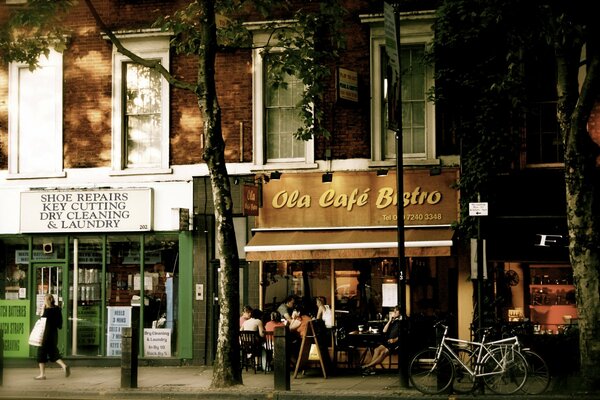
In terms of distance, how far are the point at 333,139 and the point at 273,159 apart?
1.47m

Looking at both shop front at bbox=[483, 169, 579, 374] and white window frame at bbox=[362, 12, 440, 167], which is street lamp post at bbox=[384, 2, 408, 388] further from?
white window frame at bbox=[362, 12, 440, 167]

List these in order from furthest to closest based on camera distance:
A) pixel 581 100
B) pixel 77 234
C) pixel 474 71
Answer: pixel 77 234 → pixel 474 71 → pixel 581 100

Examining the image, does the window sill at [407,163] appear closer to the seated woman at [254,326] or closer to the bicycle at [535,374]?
the seated woman at [254,326]

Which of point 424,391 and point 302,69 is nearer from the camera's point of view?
point 424,391

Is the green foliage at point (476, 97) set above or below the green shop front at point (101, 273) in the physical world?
above

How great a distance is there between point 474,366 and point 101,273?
9.76 m

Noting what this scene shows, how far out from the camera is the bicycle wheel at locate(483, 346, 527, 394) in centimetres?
1520

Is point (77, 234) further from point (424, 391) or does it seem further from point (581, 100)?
point (581, 100)

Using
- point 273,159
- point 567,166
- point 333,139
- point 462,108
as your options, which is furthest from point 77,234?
point 567,166

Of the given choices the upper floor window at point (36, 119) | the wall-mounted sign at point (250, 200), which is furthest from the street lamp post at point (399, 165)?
the upper floor window at point (36, 119)

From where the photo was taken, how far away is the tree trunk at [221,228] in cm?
1630

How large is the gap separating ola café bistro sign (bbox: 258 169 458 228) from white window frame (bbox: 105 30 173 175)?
8.82 ft

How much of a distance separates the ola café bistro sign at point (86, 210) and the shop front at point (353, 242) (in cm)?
273

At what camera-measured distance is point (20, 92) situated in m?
22.6
